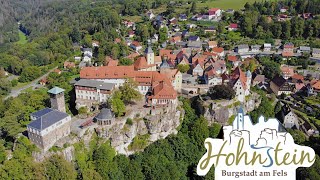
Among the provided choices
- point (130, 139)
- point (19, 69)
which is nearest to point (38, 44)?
point (19, 69)

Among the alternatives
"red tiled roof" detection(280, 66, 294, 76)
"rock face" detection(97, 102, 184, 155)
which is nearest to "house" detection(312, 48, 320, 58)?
"red tiled roof" detection(280, 66, 294, 76)

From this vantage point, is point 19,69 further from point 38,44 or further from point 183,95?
point 183,95

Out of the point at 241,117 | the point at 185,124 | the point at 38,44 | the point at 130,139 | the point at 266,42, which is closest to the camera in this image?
the point at 241,117

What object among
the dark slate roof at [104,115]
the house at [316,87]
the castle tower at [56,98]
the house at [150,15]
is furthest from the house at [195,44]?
the castle tower at [56,98]

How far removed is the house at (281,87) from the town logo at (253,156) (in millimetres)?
52341

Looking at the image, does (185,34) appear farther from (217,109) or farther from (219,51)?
(217,109)

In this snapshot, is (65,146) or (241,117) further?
(65,146)

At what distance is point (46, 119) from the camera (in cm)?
4712

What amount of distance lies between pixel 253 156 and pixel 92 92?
130 ft

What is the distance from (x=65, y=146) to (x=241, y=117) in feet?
94.8

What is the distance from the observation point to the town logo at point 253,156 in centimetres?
2680

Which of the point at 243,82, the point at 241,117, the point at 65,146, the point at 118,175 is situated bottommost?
the point at 118,175

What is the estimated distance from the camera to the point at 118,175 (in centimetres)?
4744

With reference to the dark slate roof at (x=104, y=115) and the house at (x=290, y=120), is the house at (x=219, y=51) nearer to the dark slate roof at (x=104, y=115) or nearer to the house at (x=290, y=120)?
the house at (x=290, y=120)
